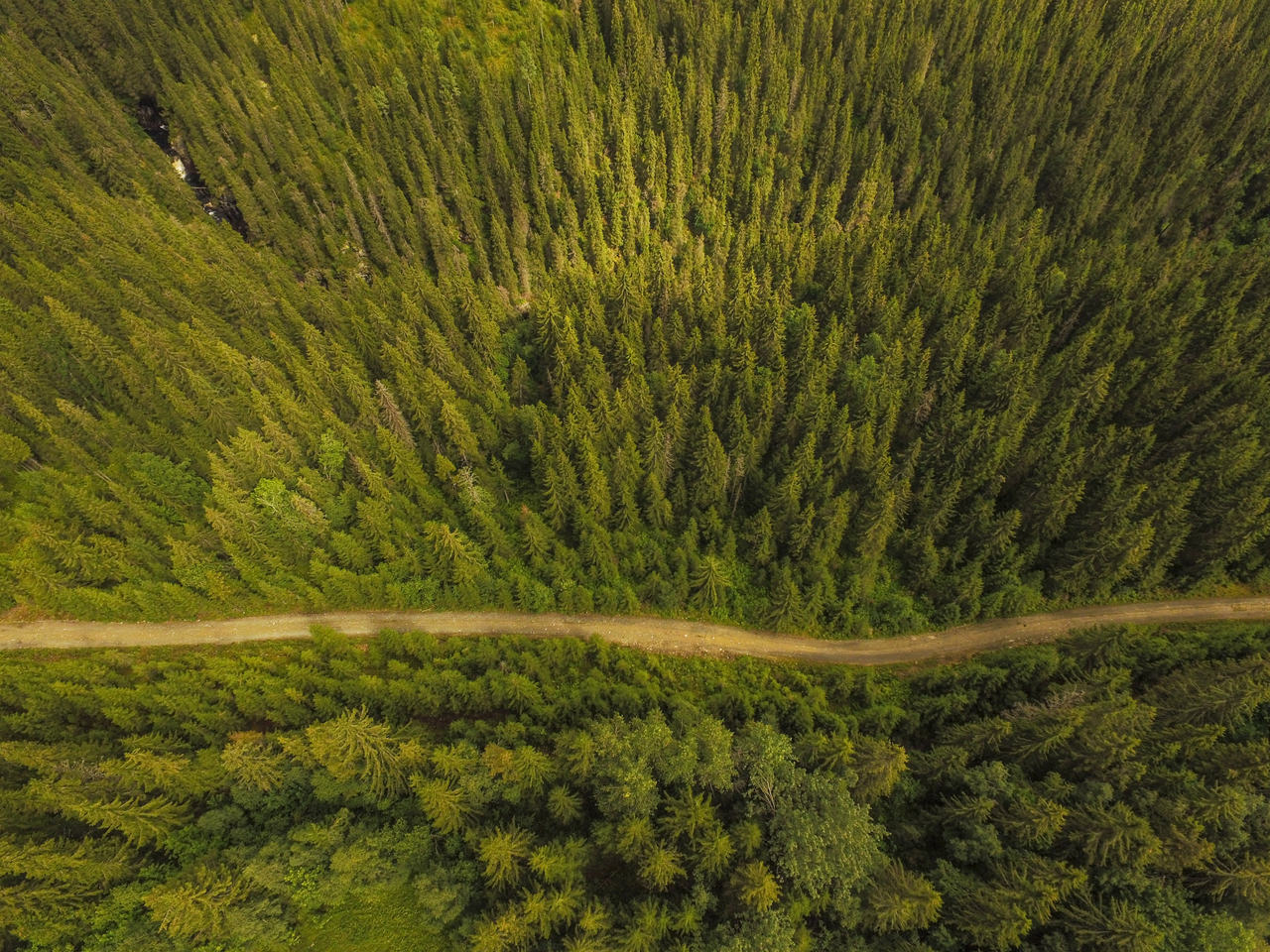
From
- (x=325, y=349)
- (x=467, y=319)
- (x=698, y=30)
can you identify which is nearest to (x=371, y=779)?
(x=325, y=349)

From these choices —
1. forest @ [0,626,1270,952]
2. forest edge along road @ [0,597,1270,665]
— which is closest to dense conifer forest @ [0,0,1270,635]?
forest edge along road @ [0,597,1270,665]

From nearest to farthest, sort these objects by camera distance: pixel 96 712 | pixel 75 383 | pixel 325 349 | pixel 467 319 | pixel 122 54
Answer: pixel 96 712
pixel 75 383
pixel 325 349
pixel 467 319
pixel 122 54

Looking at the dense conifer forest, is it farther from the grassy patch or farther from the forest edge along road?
the grassy patch

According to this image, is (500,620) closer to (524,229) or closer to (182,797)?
(182,797)

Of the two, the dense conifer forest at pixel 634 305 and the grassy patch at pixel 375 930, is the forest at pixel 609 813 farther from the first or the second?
the dense conifer forest at pixel 634 305

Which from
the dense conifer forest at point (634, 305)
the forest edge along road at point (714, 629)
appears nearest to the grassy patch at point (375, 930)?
the forest edge along road at point (714, 629)
